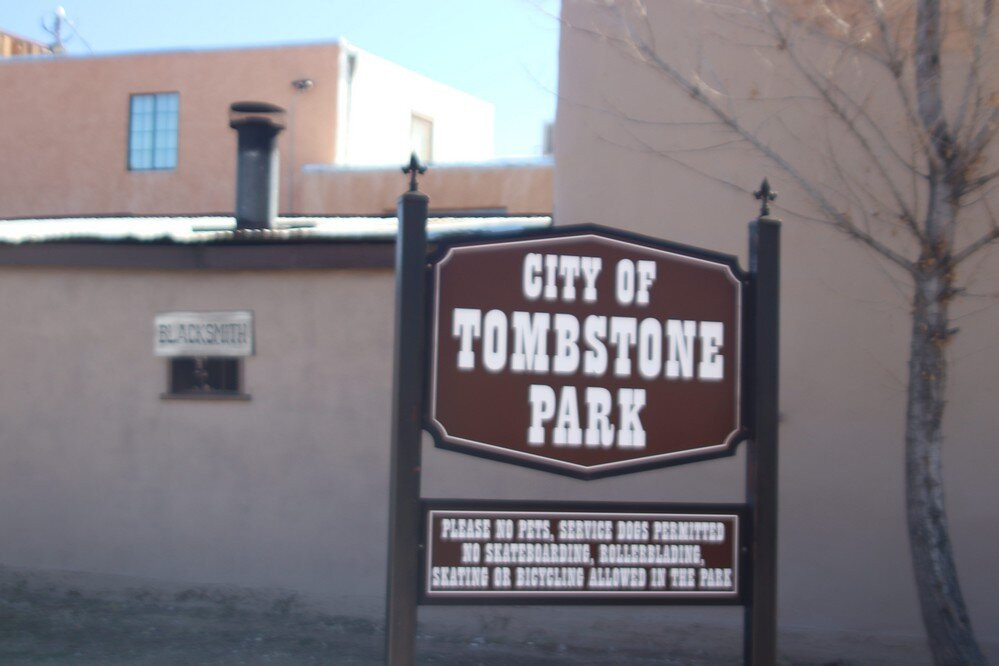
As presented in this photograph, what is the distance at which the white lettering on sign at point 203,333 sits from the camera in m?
8.98

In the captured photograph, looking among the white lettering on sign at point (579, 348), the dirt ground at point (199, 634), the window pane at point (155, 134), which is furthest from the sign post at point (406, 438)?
the window pane at point (155, 134)

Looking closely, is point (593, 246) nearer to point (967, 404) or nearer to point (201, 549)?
point (967, 404)

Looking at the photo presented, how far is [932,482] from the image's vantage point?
5902 mm

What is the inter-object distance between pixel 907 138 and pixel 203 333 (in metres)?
5.59

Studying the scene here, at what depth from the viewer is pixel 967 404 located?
7.65m

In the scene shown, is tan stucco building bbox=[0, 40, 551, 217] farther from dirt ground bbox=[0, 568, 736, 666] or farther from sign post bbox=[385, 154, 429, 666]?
sign post bbox=[385, 154, 429, 666]

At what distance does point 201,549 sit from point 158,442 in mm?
945

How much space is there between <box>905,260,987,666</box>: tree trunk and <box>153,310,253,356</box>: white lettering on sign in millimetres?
5190

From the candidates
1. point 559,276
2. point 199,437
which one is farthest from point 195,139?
point 559,276

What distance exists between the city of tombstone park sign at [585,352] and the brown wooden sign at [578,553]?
225 millimetres

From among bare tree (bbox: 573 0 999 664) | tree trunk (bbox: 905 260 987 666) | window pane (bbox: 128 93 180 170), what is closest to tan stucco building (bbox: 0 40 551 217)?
window pane (bbox: 128 93 180 170)

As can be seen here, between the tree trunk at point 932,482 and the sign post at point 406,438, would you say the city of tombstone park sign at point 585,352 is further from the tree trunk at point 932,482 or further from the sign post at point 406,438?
the tree trunk at point 932,482

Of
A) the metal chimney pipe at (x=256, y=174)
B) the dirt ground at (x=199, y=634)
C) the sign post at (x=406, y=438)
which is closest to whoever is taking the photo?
the sign post at (x=406, y=438)

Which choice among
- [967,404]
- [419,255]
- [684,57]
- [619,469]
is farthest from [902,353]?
[419,255]
